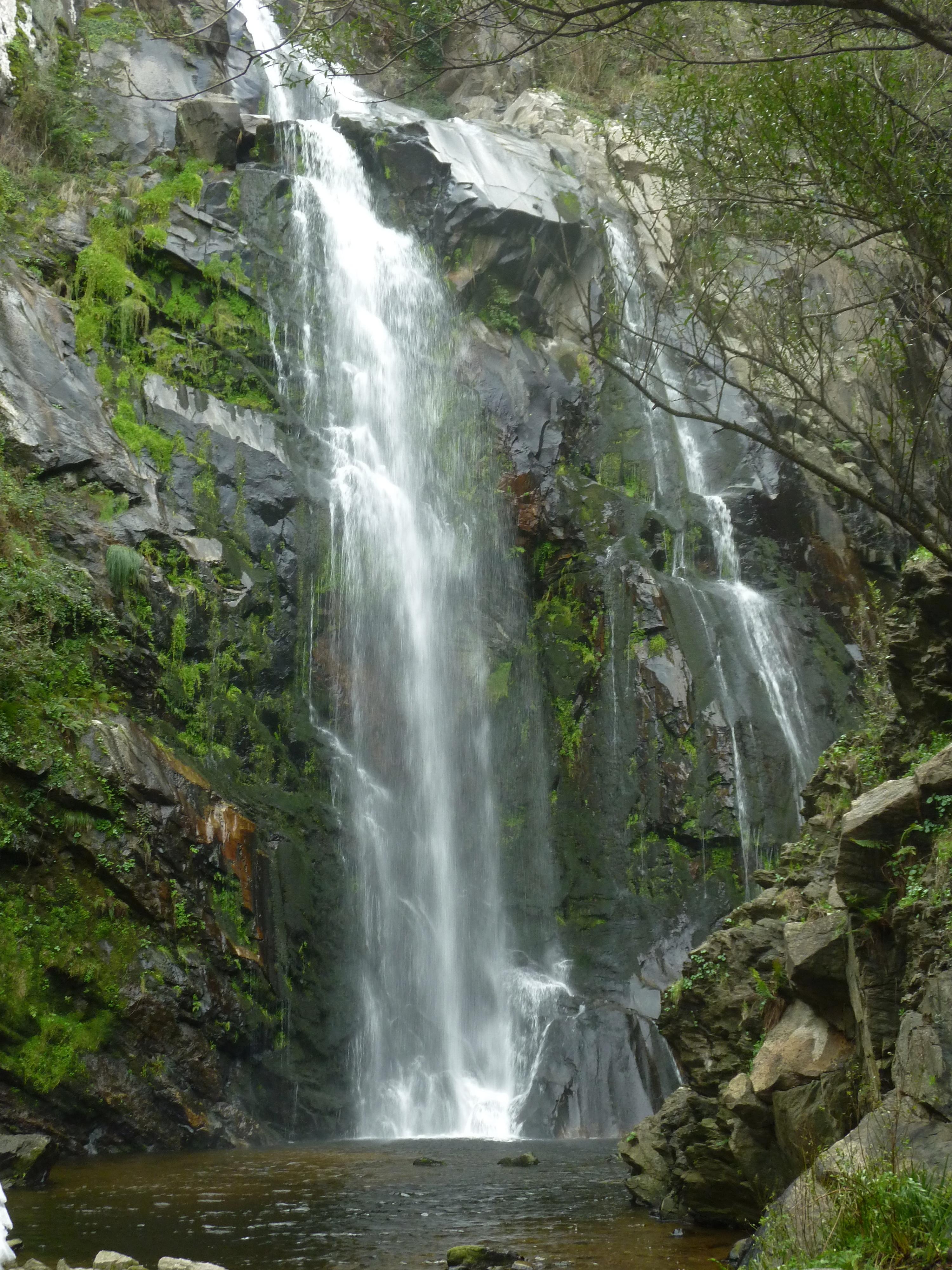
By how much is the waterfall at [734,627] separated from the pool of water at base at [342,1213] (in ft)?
26.5

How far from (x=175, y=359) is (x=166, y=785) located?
8.89 metres

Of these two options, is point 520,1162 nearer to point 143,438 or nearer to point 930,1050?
point 930,1050

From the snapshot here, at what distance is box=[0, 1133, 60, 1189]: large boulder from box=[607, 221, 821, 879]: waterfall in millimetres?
11441

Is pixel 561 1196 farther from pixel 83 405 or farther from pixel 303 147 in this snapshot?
pixel 303 147

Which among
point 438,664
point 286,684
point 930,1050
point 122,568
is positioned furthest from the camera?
point 438,664

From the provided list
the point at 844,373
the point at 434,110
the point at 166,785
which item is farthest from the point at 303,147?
the point at 166,785

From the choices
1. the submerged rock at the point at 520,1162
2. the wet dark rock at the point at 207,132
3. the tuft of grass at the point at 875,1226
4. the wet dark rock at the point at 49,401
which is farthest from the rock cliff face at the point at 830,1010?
the wet dark rock at the point at 207,132

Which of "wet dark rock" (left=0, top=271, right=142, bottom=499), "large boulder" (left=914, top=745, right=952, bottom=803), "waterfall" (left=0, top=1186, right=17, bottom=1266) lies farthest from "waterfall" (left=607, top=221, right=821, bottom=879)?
"waterfall" (left=0, top=1186, right=17, bottom=1266)

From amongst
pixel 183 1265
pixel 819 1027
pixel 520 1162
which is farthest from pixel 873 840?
pixel 520 1162

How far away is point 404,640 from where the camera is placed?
19234 mm

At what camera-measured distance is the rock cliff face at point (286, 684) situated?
11836 mm

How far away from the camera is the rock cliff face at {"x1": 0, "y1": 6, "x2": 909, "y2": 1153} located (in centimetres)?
1184

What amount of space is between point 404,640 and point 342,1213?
11299 millimetres

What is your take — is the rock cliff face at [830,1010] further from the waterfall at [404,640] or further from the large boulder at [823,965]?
the waterfall at [404,640]
